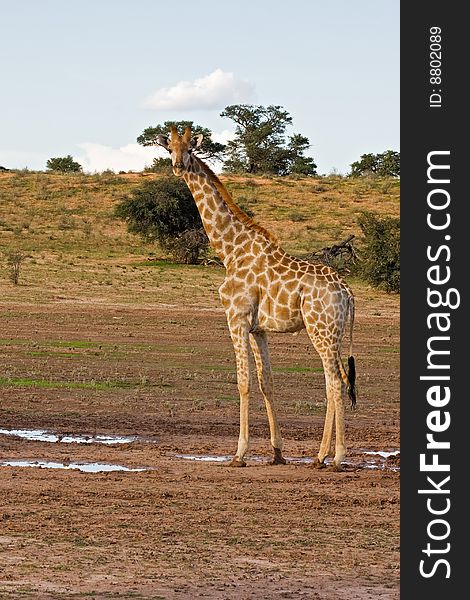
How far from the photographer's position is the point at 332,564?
9273mm

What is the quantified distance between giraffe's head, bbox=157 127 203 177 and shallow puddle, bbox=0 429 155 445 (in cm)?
286

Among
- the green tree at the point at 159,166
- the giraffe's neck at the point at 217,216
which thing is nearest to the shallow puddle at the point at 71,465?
the giraffe's neck at the point at 217,216

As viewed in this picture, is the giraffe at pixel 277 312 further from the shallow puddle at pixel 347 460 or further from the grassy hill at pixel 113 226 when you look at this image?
the grassy hill at pixel 113 226

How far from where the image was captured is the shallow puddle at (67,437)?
1450 centimetres

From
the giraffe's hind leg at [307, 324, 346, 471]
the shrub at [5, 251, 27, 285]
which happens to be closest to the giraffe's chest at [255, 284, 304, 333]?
→ the giraffe's hind leg at [307, 324, 346, 471]

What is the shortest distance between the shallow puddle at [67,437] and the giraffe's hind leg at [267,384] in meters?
1.79

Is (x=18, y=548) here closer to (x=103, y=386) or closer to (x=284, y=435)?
(x=284, y=435)

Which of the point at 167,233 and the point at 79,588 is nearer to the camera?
the point at 79,588

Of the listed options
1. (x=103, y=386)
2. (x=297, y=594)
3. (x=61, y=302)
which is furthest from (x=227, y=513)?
(x=61, y=302)

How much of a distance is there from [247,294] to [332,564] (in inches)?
178

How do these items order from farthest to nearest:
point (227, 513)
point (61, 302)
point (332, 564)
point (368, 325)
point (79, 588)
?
point (61, 302) < point (368, 325) < point (227, 513) < point (332, 564) < point (79, 588)

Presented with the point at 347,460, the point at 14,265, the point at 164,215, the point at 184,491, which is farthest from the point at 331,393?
the point at 164,215

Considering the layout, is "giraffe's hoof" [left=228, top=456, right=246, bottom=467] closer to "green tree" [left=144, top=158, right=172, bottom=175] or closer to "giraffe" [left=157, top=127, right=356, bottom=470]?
"giraffe" [left=157, top=127, right=356, bottom=470]

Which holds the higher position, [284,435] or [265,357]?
[265,357]
